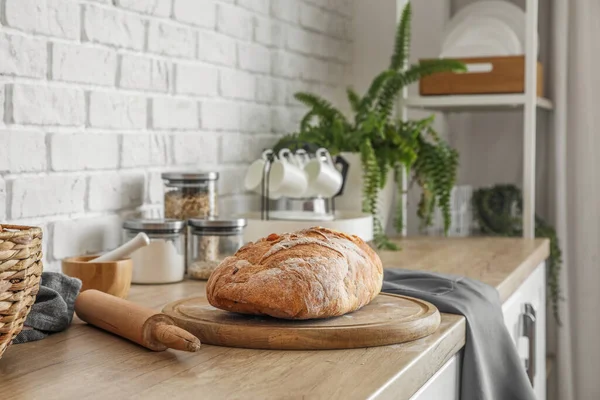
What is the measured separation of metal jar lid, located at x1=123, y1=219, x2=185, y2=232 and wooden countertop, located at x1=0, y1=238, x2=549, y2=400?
0.34 metres

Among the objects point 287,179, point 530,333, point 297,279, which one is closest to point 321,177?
point 287,179

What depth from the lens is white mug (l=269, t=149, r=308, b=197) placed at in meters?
1.88

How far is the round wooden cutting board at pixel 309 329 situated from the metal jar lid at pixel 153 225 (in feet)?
1.31

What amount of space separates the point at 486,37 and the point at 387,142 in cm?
65

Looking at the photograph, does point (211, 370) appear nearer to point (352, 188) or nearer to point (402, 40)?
point (352, 188)

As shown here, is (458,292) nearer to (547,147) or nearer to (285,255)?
(285,255)

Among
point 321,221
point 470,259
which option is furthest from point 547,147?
point 321,221

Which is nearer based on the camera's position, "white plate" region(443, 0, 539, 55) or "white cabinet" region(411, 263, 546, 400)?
"white cabinet" region(411, 263, 546, 400)

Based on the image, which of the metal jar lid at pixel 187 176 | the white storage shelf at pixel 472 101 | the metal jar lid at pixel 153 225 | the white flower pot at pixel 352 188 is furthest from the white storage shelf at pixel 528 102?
the metal jar lid at pixel 153 225

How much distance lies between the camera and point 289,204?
6.68ft

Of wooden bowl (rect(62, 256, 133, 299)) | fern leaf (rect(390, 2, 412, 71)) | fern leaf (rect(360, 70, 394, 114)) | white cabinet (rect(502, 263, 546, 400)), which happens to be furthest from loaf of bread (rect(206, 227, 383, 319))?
fern leaf (rect(390, 2, 412, 71))

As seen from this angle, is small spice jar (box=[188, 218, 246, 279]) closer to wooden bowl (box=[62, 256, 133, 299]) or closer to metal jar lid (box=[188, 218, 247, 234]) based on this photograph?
metal jar lid (box=[188, 218, 247, 234])

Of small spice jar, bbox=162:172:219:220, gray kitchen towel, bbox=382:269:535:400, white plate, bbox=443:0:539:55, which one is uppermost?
white plate, bbox=443:0:539:55

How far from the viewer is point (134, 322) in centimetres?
103
